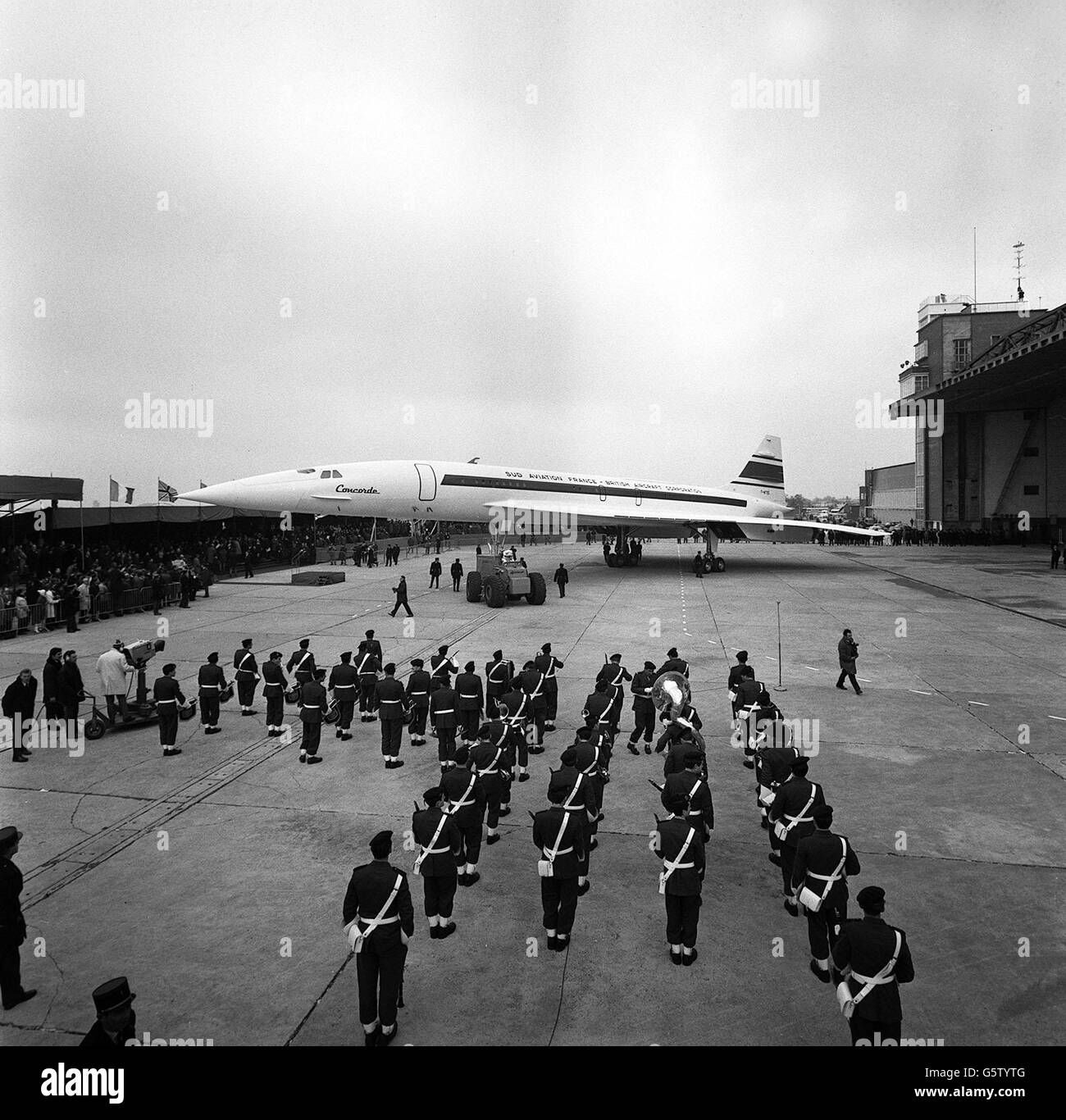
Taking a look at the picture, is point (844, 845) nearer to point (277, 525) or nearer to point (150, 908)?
point (150, 908)

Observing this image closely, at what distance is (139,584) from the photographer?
2270 centimetres

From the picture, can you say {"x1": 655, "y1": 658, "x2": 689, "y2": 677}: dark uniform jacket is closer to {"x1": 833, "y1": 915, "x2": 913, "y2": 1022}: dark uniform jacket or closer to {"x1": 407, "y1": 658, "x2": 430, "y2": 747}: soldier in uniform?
{"x1": 407, "y1": 658, "x2": 430, "y2": 747}: soldier in uniform

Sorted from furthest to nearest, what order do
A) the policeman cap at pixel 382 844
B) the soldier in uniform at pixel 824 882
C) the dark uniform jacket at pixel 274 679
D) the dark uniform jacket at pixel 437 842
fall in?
the dark uniform jacket at pixel 274 679, the dark uniform jacket at pixel 437 842, the soldier in uniform at pixel 824 882, the policeman cap at pixel 382 844

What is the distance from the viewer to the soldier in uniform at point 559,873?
5539 millimetres

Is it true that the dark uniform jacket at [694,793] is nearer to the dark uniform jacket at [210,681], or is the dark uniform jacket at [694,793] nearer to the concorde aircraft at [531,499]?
the dark uniform jacket at [210,681]

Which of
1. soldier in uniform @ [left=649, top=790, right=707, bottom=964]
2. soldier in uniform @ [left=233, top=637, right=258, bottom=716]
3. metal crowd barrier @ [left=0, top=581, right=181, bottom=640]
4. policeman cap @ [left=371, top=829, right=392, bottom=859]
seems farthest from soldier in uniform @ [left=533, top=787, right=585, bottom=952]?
metal crowd barrier @ [left=0, top=581, right=181, bottom=640]

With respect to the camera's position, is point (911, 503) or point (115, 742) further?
point (911, 503)

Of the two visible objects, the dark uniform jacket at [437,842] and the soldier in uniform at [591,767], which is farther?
the soldier in uniform at [591,767]

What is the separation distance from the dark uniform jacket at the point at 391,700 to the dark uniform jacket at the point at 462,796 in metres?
3.28

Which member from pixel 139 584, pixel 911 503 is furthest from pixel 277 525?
pixel 911 503

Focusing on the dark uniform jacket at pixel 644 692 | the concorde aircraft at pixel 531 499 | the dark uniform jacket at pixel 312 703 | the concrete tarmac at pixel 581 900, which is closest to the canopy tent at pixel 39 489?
the concorde aircraft at pixel 531 499

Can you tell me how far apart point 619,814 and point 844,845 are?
130 inches

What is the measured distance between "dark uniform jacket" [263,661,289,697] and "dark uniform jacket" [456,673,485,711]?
2908 mm
